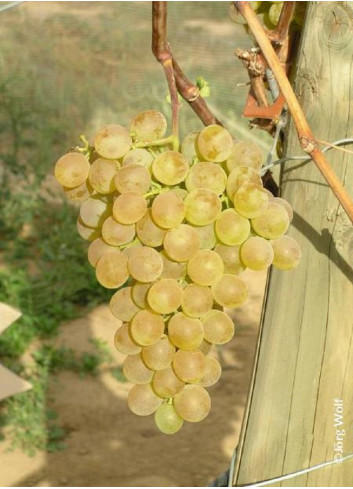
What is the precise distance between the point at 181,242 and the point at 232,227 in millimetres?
60

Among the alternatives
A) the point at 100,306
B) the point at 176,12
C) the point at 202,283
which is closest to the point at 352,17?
the point at 202,283

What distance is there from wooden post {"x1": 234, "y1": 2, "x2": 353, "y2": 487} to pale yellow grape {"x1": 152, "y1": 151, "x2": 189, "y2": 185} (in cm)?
25

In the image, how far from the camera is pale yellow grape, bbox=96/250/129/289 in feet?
3.18

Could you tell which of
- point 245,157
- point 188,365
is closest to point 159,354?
point 188,365

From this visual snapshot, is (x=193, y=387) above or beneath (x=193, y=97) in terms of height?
beneath

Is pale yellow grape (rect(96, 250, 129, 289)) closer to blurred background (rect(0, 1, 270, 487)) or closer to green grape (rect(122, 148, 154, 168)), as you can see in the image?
green grape (rect(122, 148, 154, 168))

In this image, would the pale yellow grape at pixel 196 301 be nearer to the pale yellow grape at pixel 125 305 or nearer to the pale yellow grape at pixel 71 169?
the pale yellow grape at pixel 125 305

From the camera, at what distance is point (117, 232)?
37.8 inches

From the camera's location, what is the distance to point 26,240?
3.82m

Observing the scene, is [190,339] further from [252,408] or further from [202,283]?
[252,408]

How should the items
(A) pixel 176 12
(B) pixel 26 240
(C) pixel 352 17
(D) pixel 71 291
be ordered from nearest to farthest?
(C) pixel 352 17 < (D) pixel 71 291 < (B) pixel 26 240 < (A) pixel 176 12

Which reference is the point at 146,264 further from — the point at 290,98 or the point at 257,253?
the point at 290,98

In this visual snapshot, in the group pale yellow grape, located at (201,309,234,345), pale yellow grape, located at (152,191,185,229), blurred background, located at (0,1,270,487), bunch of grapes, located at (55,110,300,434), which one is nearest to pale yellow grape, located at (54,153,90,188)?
bunch of grapes, located at (55,110,300,434)

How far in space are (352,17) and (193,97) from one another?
233 millimetres
